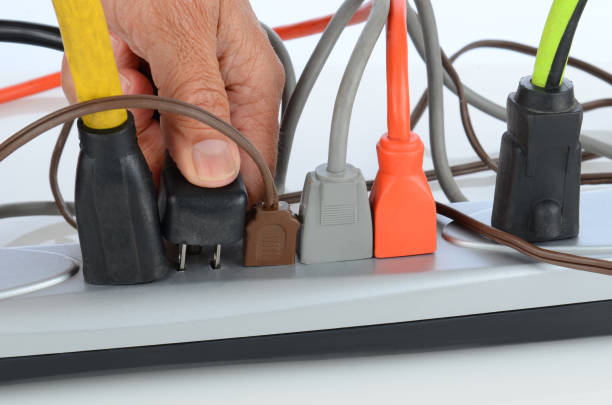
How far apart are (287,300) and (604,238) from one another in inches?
9.0

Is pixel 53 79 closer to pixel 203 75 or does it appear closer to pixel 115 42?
pixel 115 42

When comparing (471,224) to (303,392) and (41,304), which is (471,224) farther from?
(41,304)

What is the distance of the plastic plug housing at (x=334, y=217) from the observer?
0.53m

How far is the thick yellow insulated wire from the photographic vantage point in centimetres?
43

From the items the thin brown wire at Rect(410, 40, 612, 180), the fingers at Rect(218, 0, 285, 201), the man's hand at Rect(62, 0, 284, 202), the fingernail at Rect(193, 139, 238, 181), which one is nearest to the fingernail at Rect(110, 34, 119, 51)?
the man's hand at Rect(62, 0, 284, 202)

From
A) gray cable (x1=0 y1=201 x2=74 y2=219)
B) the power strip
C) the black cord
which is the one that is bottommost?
the power strip

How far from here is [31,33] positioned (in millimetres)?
780

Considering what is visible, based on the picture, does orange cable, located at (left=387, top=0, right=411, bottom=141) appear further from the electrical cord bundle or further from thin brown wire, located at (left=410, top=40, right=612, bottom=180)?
thin brown wire, located at (left=410, top=40, right=612, bottom=180)

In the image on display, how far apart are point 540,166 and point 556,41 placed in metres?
0.08

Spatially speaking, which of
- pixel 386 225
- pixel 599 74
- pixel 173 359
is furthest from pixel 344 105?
pixel 599 74

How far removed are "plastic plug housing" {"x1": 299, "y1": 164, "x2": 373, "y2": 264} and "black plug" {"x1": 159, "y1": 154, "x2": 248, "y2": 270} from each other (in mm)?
46

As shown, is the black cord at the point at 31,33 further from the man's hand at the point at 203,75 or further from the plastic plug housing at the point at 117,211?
the plastic plug housing at the point at 117,211

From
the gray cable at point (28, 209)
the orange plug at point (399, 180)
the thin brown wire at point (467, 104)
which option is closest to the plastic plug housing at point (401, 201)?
the orange plug at point (399, 180)

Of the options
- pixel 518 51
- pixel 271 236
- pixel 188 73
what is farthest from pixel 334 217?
pixel 518 51
